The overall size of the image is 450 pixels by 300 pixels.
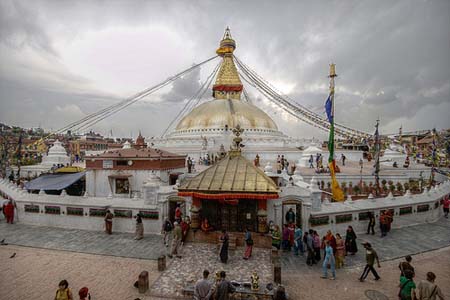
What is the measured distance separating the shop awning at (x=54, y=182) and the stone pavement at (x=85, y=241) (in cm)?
340

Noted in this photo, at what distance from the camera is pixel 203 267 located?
727 centimetres

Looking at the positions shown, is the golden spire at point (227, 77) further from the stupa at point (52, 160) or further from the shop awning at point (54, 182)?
the shop awning at point (54, 182)

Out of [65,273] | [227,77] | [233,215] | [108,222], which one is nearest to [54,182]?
[108,222]

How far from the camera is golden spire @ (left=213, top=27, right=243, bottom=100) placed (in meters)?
40.1

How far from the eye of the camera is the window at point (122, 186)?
47.9 ft

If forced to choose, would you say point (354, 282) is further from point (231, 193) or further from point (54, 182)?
point (54, 182)

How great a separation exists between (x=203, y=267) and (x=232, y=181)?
2.82 meters

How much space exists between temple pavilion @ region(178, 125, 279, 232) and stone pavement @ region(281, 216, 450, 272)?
1.65m

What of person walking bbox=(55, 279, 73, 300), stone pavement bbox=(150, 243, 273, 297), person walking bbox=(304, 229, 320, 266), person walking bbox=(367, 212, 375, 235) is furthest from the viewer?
person walking bbox=(367, 212, 375, 235)

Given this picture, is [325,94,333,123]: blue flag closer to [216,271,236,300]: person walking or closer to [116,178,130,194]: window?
[216,271,236,300]: person walking

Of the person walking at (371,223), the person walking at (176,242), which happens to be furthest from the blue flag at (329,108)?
the person walking at (176,242)

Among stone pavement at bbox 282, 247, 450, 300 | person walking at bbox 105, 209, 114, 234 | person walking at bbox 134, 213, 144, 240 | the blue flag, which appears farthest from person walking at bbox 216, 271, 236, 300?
the blue flag

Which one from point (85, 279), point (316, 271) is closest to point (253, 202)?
point (316, 271)

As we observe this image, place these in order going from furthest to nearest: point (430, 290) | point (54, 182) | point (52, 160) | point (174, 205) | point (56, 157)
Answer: point (56, 157)
point (52, 160)
point (54, 182)
point (174, 205)
point (430, 290)
